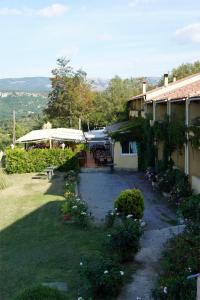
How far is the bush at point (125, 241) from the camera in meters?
13.0

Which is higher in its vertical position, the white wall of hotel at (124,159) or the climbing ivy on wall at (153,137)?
the climbing ivy on wall at (153,137)

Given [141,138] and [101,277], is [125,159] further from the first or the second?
[101,277]

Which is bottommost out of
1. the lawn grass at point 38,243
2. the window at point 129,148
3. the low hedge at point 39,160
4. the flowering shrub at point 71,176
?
the lawn grass at point 38,243

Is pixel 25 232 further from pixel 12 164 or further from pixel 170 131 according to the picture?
pixel 12 164

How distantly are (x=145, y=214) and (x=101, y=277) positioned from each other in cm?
981

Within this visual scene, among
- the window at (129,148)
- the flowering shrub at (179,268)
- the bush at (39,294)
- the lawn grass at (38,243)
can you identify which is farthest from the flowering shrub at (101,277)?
the window at (129,148)

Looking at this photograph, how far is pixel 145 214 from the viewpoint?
793 inches

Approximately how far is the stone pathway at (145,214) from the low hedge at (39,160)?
233 centimetres

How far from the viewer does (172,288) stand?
936 centimetres

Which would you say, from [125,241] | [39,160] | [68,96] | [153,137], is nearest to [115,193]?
[153,137]

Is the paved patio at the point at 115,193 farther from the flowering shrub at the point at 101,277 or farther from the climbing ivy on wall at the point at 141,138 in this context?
the flowering shrub at the point at 101,277

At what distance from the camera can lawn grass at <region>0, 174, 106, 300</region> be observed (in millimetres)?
12742

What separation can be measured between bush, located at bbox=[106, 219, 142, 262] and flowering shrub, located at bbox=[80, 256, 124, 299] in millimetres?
1913

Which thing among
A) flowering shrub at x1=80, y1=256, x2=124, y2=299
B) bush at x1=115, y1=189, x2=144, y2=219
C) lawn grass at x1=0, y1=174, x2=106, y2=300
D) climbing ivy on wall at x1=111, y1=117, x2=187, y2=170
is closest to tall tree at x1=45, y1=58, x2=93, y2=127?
climbing ivy on wall at x1=111, y1=117, x2=187, y2=170
